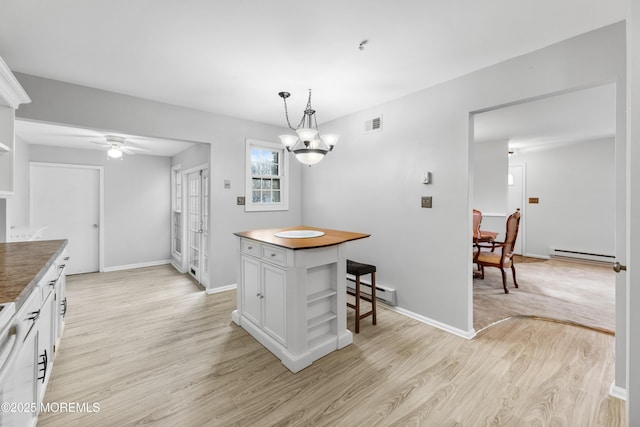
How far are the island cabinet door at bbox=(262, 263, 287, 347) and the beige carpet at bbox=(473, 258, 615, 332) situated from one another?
1961 millimetres

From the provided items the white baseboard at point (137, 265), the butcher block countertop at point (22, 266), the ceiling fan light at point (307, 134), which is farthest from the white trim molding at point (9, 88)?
the white baseboard at point (137, 265)

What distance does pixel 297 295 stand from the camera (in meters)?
2.13


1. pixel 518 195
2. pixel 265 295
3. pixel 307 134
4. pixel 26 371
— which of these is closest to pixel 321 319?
pixel 265 295

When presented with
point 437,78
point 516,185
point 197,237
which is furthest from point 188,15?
point 516,185

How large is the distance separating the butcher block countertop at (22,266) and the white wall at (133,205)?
3.19 m

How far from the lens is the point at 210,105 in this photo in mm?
3467

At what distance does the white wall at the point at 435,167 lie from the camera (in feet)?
6.75

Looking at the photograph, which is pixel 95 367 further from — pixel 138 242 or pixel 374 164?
pixel 138 242

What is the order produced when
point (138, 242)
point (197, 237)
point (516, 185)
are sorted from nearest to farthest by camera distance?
point (197, 237), point (138, 242), point (516, 185)

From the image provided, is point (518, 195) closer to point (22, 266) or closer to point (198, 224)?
point (198, 224)

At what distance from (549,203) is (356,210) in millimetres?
5073

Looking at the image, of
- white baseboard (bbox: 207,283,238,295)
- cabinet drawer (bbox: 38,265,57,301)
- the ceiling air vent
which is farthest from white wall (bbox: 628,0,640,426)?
white baseboard (bbox: 207,283,238,295)

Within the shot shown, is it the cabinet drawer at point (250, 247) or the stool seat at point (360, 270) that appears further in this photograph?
the stool seat at point (360, 270)

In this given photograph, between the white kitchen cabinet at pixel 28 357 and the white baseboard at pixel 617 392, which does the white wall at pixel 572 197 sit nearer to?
the white baseboard at pixel 617 392
